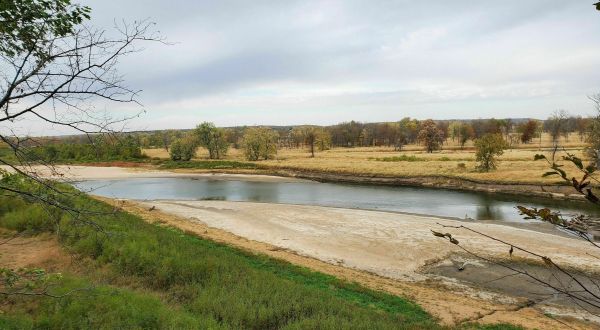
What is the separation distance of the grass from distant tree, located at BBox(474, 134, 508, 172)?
4098cm

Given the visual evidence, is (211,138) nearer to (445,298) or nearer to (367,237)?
(367,237)

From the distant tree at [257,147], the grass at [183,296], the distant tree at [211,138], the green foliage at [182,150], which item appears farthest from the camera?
the distant tree at [211,138]

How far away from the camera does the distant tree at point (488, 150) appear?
48.2m

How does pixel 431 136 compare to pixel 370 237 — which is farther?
pixel 431 136

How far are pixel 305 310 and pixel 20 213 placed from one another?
1373 centimetres

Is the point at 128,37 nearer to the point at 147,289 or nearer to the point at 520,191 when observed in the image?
the point at 147,289

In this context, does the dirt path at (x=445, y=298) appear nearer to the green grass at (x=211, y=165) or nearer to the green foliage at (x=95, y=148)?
the green foliage at (x=95, y=148)

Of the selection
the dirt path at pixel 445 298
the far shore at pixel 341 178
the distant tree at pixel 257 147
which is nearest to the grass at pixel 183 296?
the dirt path at pixel 445 298

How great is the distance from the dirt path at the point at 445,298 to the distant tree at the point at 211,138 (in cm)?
7213

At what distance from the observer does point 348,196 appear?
131 feet

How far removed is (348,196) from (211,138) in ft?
184

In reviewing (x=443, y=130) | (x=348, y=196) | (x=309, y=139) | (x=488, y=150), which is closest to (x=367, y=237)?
(x=348, y=196)

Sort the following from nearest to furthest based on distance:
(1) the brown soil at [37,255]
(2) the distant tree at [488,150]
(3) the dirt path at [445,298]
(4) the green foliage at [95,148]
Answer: (4) the green foliage at [95,148] → (3) the dirt path at [445,298] → (1) the brown soil at [37,255] → (2) the distant tree at [488,150]

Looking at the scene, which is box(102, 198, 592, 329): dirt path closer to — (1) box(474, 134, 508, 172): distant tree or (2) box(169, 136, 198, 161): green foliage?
(1) box(474, 134, 508, 172): distant tree
